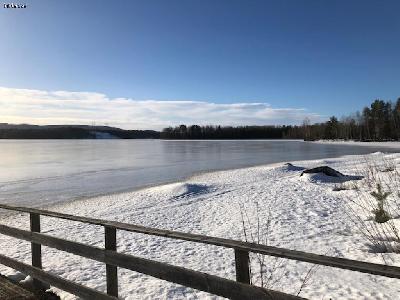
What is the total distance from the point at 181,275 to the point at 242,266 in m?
0.59

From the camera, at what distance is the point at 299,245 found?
30.1ft

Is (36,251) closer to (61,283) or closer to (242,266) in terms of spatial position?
(61,283)

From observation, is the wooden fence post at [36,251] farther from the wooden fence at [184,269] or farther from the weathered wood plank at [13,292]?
the weathered wood plank at [13,292]

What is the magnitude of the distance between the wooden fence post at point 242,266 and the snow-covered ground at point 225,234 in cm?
177

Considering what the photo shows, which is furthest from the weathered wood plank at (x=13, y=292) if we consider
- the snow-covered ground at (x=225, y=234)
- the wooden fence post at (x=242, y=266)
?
the wooden fence post at (x=242, y=266)

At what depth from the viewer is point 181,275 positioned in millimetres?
3639

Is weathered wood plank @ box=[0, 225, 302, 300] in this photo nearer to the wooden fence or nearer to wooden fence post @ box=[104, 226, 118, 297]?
the wooden fence

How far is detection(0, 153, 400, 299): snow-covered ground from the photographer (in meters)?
6.62

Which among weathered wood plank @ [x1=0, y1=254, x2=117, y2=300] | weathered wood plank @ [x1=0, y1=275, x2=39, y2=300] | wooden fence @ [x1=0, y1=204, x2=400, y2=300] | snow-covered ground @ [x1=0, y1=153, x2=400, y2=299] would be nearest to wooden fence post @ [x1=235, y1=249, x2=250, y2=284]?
wooden fence @ [x1=0, y1=204, x2=400, y2=300]

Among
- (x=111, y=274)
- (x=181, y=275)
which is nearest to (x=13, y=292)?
(x=111, y=274)

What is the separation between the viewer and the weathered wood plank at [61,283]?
14.9 feet

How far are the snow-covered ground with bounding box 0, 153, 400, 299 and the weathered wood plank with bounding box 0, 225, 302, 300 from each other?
1.59 m

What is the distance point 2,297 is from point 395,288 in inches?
213

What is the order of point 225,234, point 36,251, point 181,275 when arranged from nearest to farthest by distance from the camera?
point 181,275 → point 36,251 → point 225,234
